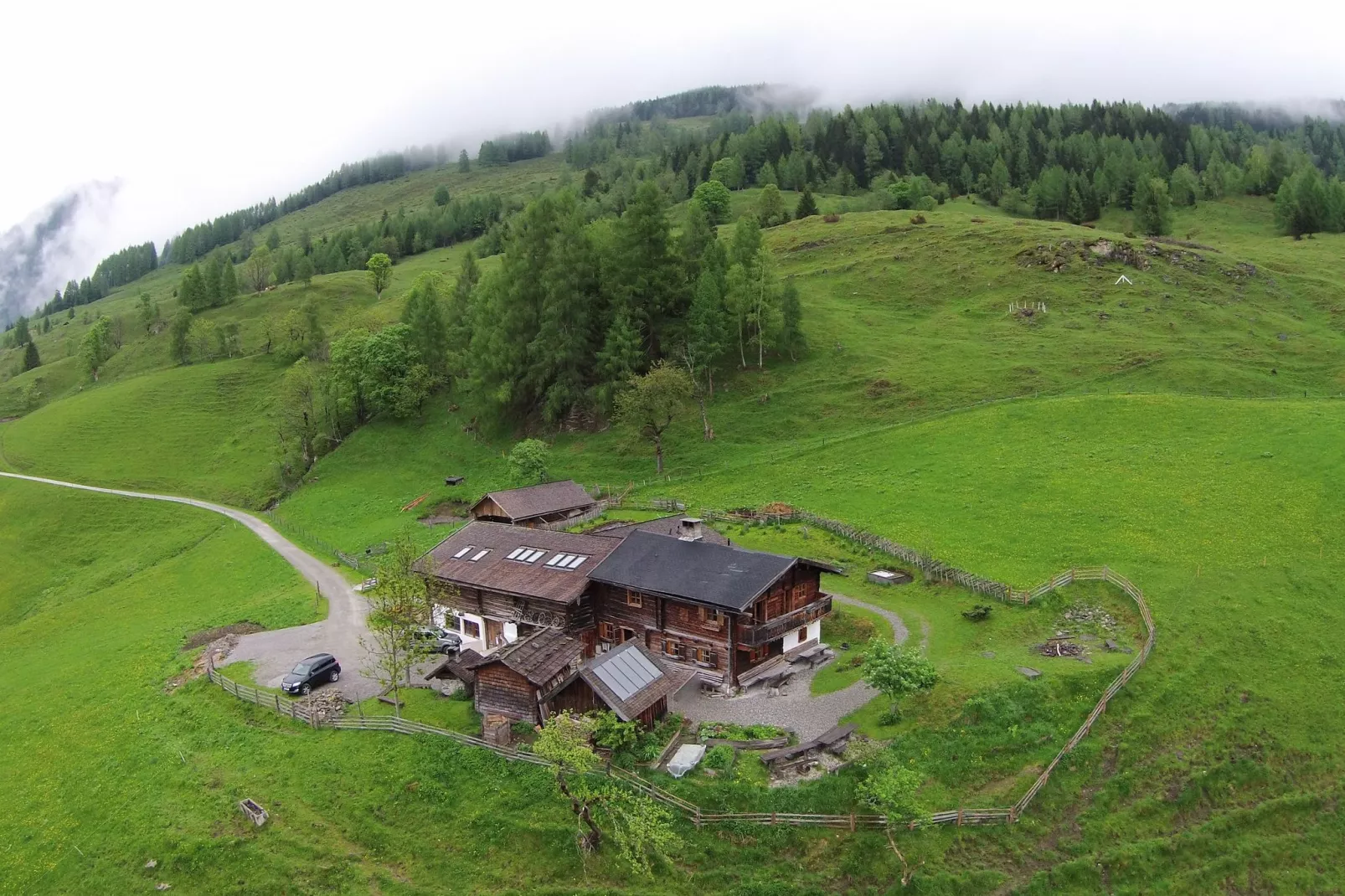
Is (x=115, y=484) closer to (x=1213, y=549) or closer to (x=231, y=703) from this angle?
(x=231, y=703)

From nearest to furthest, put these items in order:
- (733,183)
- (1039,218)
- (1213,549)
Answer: (1213,549) → (1039,218) → (733,183)

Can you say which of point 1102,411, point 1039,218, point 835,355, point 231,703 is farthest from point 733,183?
point 231,703

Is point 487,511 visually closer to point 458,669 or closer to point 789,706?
point 458,669

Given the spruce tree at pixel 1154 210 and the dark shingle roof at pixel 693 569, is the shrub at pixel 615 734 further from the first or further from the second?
the spruce tree at pixel 1154 210

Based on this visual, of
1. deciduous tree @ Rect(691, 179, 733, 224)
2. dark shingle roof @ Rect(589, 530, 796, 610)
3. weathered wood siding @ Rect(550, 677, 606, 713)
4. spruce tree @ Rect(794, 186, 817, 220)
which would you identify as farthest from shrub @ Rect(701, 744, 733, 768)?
deciduous tree @ Rect(691, 179, 733, 224)

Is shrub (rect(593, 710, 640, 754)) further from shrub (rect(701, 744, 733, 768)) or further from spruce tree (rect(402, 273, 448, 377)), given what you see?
spruce tree (rect(402, 273, 448, 377))

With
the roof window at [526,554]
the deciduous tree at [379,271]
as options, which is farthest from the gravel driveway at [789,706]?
the deciduous tree at [379,271]
